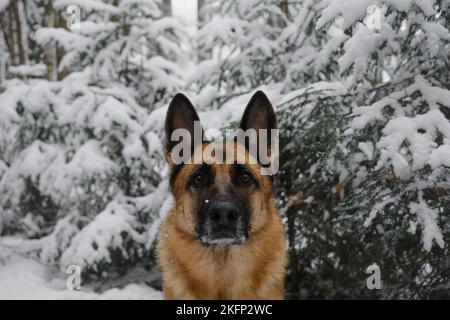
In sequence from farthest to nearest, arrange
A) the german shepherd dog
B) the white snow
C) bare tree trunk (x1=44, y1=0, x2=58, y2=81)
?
bare tree trunk (x1=44, y1=0, x2=58, y2=81) < the white snow < the german shepherd dog

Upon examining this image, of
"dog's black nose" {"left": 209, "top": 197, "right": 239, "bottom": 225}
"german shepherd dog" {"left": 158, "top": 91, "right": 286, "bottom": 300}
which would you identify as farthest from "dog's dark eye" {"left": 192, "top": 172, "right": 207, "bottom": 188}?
"dog's black nose" {"left": 209, "top": 197, "right": 239, "bottom": 225}

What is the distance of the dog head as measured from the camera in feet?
11.2

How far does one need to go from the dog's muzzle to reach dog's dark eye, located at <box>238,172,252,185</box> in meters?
0.25

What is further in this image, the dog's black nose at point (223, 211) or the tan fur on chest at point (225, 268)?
the tan fur on chest at point (225, 268)

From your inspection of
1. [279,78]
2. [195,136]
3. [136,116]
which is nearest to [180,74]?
[136,116]

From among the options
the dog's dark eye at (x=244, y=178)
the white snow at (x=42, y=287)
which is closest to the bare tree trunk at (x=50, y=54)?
the white snow at (x=42, y=287)

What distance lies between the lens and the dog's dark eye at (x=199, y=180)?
146 inches

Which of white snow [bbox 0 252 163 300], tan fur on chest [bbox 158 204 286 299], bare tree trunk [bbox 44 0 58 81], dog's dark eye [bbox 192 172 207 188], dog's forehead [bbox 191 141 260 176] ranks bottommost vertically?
white snow [bbox 0 252 163 300]

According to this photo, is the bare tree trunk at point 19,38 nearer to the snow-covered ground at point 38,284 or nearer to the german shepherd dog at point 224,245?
the snow-covered ground at point 38,284

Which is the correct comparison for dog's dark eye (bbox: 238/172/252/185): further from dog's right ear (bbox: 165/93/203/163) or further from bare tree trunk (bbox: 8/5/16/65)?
bare tree trunk (bbox: 8/5/16/65)

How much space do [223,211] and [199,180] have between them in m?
0.47

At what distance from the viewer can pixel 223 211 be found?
3332mm
